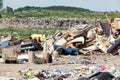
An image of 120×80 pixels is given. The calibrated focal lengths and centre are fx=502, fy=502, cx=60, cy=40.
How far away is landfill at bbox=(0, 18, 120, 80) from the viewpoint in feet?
44.9

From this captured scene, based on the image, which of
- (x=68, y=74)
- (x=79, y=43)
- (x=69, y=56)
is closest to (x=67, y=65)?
(x=68, y=74)

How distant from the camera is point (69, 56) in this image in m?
20.2

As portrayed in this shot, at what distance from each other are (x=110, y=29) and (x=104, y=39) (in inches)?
44.5

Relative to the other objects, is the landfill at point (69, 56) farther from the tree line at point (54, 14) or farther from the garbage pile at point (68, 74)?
the tree line at point (54, 14)

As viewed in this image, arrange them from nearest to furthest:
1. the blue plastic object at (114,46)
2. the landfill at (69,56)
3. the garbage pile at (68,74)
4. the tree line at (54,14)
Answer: the garbage pile at (68,74), the landfill at (69,56), the blue plastic object at (114,46), the tree line at (54,14)

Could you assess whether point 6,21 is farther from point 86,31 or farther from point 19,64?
point 19,64

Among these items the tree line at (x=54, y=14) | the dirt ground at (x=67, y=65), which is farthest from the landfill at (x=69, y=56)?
the tree line at (x=54, y=14)

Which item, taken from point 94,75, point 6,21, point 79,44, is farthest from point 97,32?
point 6,21

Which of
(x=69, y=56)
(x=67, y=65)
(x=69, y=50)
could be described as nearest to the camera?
(x=67, y=65)

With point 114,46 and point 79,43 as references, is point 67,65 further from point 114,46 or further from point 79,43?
point 79,43

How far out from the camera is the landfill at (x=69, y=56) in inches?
538

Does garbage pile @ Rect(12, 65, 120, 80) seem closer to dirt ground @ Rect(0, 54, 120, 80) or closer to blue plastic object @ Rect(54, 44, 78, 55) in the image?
dirt ground @ Rect(0, 54, 120, 80)

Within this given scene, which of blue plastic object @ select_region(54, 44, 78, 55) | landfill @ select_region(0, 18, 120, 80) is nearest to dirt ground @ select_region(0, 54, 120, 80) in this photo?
landfill @ select_region(0, 18, 120, 80)

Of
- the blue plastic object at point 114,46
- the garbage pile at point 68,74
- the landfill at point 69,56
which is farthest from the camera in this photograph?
the blue plastic object at point 114,46
